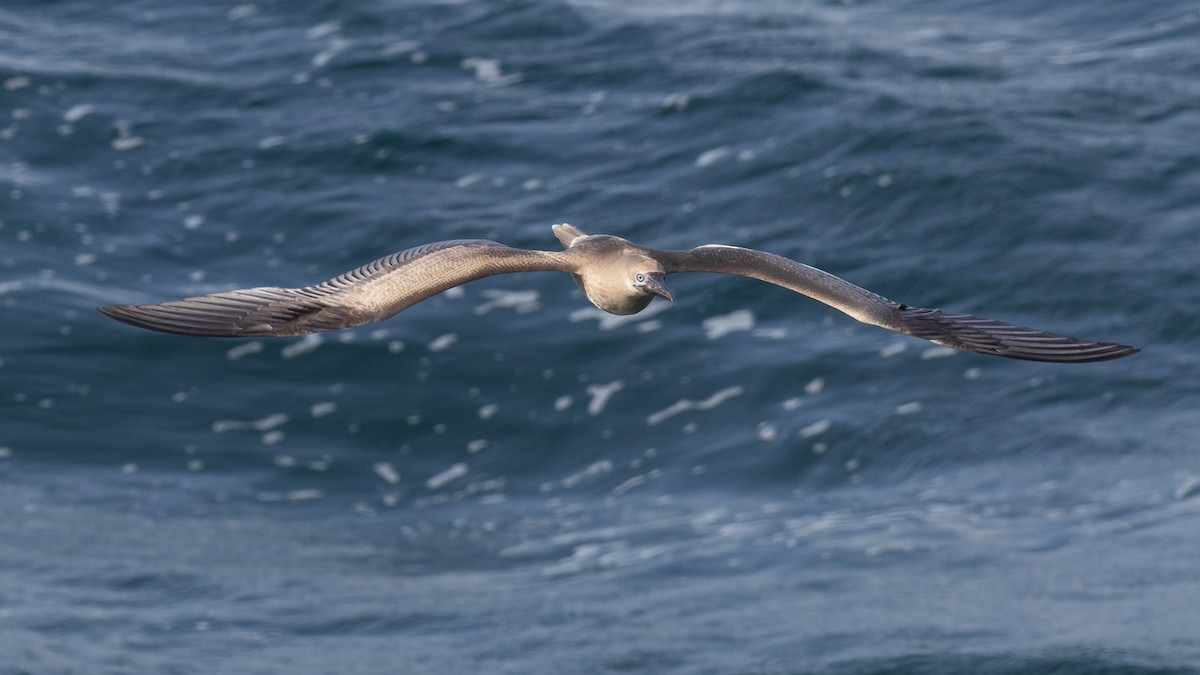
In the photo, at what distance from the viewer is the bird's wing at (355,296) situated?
978cm

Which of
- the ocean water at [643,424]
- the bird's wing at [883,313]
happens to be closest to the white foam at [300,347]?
the ocean water at [643,424]

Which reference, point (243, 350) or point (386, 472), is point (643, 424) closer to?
point (386, 472)

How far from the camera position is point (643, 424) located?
69.6ft

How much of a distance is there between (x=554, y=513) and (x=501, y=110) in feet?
26.0

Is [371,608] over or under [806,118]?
under

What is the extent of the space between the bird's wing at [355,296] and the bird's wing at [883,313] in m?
1.02

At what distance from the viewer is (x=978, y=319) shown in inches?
433

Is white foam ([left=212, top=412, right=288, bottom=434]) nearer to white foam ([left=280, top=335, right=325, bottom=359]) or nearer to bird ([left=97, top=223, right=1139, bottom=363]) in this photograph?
white foam ([left=280, top=335, right=325, bottom=359])

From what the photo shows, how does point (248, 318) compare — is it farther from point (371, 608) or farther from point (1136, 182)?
point (1136, 182)

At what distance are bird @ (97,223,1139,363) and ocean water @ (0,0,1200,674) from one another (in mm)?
8734

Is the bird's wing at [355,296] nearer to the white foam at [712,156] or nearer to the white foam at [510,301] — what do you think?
the white foam at [510,301]

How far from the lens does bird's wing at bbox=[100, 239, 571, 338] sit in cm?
978

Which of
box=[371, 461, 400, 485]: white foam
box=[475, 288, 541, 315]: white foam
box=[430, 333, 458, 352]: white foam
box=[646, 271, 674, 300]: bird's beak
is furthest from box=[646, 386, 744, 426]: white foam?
box=[646, 271, 674, 300]: bird's beak

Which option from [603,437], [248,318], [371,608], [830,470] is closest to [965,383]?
[830,470]
